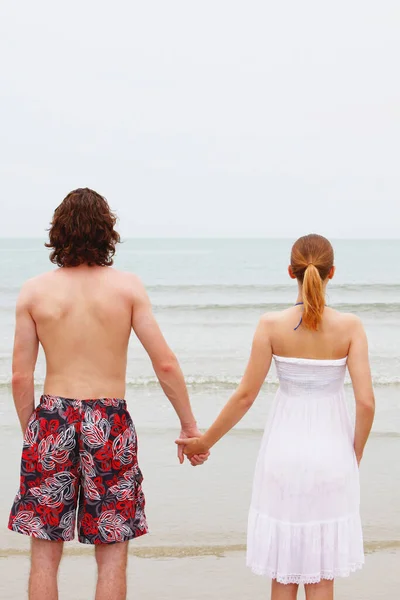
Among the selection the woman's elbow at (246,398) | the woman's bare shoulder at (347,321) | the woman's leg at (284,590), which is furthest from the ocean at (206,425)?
the woman's bare shoulder at (347,321)

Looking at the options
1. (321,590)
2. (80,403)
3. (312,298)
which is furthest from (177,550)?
(312,298)

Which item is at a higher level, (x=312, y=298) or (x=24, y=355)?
(x=312, y=298)

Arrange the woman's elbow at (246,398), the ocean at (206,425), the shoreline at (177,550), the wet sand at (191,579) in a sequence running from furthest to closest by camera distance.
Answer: the ocean at (206,425), the shoreline at (177,550), the wet sand at (191,579), the woman's elbow at (246,398)

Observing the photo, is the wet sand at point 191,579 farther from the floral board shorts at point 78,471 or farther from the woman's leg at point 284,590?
the floral board shorts at point 78,471

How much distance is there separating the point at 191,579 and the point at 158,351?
169 cm

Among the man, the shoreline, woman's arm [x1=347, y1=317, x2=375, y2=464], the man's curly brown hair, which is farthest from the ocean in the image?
the man's curly brown hair

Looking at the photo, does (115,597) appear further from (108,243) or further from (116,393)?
(108,243)

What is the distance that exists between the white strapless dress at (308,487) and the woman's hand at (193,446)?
0.57 m

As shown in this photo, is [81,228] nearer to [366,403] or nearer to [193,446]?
[193,446]

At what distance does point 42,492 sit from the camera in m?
3.30

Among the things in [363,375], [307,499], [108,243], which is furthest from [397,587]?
[108,243]

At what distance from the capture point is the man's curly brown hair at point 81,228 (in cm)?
330

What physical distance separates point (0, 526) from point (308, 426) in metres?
2.95

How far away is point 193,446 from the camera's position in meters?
3.86
